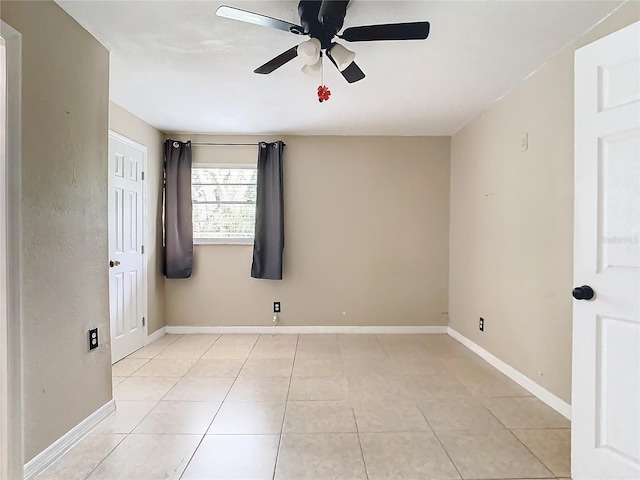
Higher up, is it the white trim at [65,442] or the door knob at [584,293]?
the door knob at [584,293]

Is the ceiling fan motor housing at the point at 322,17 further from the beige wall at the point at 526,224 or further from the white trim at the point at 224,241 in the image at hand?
the white trim at the point at 224,241

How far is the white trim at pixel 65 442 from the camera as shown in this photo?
5.96ft

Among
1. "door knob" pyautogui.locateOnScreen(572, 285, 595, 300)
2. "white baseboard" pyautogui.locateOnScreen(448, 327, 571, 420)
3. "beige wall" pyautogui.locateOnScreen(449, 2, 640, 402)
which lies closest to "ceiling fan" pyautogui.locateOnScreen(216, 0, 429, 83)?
"beige wall" pyautogui.locateOnScreen(449, 2, 640, 402)

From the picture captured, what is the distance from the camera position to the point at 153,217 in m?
4.25

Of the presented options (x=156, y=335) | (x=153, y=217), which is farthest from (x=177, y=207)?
(x=156, y=335)

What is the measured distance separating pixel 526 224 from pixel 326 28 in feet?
6.88

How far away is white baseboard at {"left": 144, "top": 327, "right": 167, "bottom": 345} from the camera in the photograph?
13.4 ft

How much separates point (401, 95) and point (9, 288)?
9.90 feet

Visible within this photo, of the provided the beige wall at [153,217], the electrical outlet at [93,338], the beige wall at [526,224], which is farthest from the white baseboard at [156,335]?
the beige wall at [526,224]

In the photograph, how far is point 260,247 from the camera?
444 cm

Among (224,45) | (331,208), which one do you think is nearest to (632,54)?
(224,45)

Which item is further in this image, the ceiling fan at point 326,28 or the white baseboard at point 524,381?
the white baseboard at point 524,381

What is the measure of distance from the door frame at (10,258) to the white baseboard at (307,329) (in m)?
2.80

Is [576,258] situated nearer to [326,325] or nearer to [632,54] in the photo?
[632,54]
